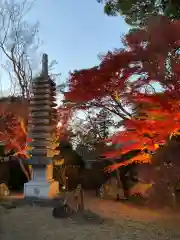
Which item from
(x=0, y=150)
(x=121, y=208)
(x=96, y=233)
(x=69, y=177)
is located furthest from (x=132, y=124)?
(x=0, y=150)

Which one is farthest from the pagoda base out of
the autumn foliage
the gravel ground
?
the autumn foliage

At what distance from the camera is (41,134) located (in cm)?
1035

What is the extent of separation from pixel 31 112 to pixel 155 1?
A: 549cm

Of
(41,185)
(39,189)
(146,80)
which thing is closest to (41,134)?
(41,185)

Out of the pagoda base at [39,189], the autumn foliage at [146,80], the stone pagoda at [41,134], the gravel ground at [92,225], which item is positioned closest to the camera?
the gravel ground at [92,225]

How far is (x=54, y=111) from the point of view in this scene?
425 inches

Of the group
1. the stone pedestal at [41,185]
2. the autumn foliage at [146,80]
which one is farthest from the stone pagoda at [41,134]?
the autumn foliage at [146,80]

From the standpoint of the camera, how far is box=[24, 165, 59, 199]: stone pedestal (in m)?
9.81

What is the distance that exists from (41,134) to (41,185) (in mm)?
1753

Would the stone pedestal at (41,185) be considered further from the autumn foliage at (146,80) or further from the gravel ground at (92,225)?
the autumn foliage at (146,80)

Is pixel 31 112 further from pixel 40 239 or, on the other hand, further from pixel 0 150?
pixel 40 239

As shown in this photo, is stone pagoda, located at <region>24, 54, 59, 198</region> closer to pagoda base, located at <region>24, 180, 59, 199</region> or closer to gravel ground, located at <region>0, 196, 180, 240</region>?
pagoda base, located at <region>24, 180, 59, 199</region>

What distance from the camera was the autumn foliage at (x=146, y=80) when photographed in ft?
22.5

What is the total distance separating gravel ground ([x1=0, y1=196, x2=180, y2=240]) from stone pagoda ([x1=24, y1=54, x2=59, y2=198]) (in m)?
1.97
